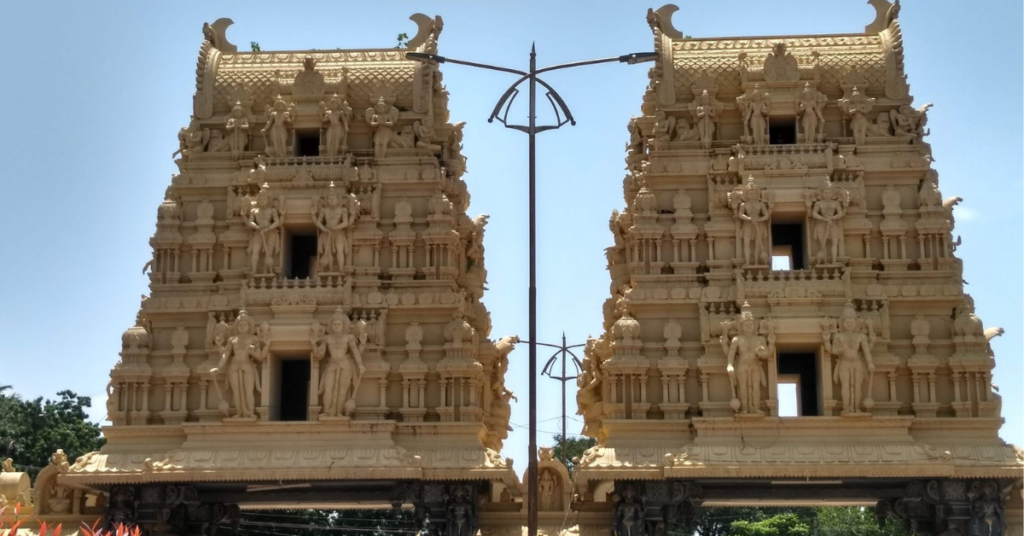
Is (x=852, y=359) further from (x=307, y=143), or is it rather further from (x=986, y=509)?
(x=307, y=143)

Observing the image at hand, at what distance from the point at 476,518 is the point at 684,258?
7748mm

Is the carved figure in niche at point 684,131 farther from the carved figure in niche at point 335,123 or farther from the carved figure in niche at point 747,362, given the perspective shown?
the carved figure in niche at point 335,123

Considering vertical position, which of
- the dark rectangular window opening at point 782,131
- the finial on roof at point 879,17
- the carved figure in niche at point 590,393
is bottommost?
the carved figure in niche at point 590,393

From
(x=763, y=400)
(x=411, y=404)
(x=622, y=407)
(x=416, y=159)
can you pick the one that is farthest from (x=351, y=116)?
(x=763, y=400)

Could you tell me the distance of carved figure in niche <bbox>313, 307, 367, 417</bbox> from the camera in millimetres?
32844

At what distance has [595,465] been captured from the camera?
31406 millimetres

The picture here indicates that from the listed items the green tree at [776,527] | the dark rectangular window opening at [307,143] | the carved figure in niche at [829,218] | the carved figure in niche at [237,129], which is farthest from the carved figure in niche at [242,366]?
the green tree at [776,527]

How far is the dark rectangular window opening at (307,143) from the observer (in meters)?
36.4

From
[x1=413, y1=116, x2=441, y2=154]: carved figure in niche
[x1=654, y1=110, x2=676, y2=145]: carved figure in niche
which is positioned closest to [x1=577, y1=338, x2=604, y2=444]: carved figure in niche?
[x1=654, y1=110, x2=676, y2=145]: carved figure in niche

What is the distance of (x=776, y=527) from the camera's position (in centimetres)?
6525

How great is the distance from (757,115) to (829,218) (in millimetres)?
3148

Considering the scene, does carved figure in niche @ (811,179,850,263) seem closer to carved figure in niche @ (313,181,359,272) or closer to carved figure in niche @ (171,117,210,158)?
carved figure in niche @ (313,181,359,272)

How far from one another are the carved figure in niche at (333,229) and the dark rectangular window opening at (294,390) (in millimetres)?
2862

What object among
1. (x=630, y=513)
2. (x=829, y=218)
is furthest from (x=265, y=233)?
(x=829, y=218)
